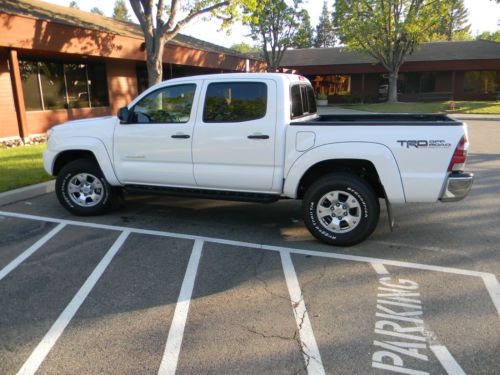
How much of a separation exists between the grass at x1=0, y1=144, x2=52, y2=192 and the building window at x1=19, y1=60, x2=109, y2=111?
3770 millimetres

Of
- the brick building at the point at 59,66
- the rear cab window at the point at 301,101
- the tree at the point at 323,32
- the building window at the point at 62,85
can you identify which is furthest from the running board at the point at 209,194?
the tree at the point at 323,32

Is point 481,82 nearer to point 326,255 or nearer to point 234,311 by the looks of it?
point 326,255

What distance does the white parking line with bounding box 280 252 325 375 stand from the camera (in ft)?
9.40

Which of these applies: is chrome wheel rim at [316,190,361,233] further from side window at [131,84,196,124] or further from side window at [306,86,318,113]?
side window at [131,84,196,124]

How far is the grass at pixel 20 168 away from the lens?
761cm

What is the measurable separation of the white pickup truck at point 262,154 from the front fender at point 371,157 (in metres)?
0.01

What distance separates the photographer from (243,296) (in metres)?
3.83

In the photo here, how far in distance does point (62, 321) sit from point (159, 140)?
2780 mm

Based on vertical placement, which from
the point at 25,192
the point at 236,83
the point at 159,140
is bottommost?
the point at 25,192

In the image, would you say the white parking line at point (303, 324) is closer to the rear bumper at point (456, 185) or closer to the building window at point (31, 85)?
the rear bumper at point (456, 185)

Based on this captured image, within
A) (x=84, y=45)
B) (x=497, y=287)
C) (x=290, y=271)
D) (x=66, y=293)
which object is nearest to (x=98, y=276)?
(x=66, y=293)

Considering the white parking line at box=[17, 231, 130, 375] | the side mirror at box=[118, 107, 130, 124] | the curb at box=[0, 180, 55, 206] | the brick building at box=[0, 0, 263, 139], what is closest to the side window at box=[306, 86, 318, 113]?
the side mirror at box=[118, 107, 130, 124]

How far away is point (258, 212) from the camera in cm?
642

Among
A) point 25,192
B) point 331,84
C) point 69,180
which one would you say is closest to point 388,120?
point 69,180
